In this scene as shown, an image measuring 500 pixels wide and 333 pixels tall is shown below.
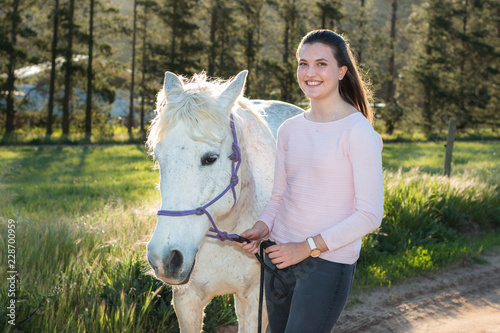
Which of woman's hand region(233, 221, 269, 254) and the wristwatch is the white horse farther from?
the wristwatch

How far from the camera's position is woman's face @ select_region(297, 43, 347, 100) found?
1948mm

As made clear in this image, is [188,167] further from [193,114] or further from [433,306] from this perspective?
[433,306]

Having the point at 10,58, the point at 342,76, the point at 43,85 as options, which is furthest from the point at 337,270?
the point at 43,85

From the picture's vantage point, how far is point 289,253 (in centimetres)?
189

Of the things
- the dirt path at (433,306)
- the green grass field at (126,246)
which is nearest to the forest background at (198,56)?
the green grass field at (126,246)

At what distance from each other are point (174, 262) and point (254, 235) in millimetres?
505

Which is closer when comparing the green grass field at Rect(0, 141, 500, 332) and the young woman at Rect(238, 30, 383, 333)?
the young woman at Rect(238, 30, 383, 333)

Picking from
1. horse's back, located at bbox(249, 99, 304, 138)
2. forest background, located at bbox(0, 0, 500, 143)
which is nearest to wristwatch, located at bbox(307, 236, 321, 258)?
horse's back, located at bbox(249, 99, 304, 138)

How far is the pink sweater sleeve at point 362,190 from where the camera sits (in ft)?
5.81

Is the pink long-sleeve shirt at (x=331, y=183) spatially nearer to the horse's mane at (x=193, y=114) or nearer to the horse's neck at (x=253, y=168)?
the horse's neck at (x=253, y=168)

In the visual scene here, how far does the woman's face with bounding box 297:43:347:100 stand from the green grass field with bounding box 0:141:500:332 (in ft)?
6.75

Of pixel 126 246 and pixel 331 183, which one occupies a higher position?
pixel 331 183

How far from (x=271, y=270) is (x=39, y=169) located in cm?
1150

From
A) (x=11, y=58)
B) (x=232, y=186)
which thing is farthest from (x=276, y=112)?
(x=11, y=58)
